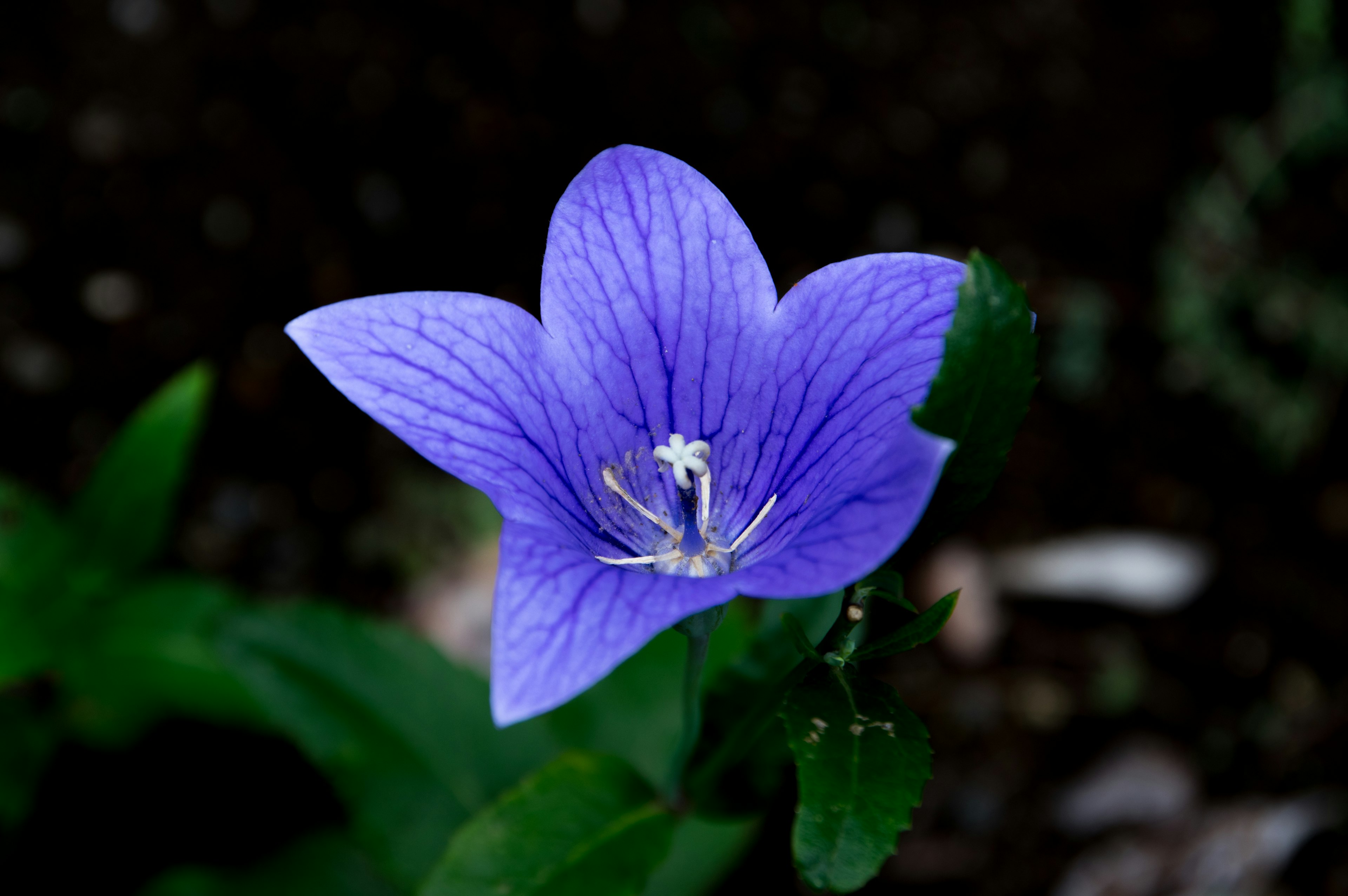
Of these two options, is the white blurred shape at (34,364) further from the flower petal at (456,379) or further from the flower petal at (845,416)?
the flower petal at (845,416)

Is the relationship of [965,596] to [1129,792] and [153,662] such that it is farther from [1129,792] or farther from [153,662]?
[153,662]

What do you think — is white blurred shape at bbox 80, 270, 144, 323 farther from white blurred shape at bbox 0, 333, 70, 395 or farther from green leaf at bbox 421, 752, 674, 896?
green leaf at bbox 421, 752, 674, 896

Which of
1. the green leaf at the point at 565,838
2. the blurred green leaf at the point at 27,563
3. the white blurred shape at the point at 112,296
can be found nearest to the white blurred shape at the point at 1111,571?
the green leaf at the point at 565,838

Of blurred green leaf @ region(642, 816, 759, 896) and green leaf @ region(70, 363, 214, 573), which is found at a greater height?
green leaf @ region(70, 363, 214, 573)

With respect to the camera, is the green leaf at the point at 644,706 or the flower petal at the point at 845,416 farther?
the green leaf at the point at 644,706

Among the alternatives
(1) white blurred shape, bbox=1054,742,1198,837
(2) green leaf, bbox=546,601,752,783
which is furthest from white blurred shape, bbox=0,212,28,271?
(1) white blurred shape, bbox=1054,742,1198,837

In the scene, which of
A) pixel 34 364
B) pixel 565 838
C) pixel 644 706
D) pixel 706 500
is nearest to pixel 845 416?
pixel 706 500

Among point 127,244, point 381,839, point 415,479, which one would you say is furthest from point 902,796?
point 127,244

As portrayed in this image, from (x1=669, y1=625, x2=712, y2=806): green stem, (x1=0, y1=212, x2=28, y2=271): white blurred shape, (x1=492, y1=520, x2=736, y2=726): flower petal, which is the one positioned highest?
(x1=0, y1=212, x2=28, y2=271): white blurred shape
